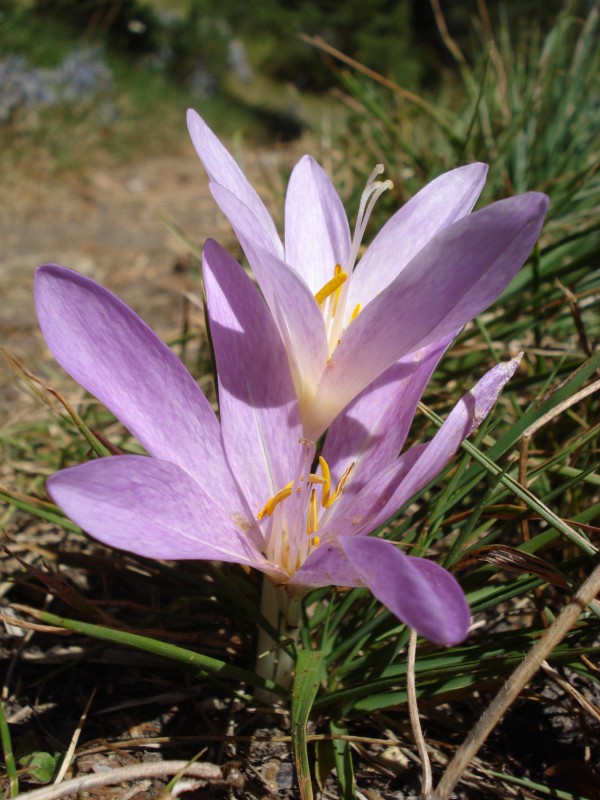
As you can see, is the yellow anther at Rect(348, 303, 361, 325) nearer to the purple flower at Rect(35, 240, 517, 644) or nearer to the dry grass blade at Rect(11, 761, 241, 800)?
the purple flower at Rect(35, 240, 517, 644)

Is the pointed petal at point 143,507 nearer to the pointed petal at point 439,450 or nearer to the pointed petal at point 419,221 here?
the pointed petal at point 439,450

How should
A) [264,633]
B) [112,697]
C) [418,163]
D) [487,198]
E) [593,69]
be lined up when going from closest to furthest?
[264,633]
[112,697]
[487,198]
[418,163]
[593,69]

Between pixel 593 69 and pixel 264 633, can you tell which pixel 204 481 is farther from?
pixel 593 69

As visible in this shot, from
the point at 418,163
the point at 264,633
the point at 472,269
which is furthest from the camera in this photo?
the point at 418,163

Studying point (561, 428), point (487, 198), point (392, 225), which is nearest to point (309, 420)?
point (392, 225)

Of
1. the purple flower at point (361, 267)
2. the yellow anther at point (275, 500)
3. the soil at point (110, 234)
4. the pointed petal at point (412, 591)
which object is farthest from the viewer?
the soil at point (110, 234)

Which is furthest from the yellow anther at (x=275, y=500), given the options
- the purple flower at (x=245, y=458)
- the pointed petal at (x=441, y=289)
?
the pointed petal at (x=441, y=289)
